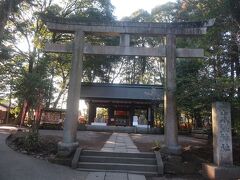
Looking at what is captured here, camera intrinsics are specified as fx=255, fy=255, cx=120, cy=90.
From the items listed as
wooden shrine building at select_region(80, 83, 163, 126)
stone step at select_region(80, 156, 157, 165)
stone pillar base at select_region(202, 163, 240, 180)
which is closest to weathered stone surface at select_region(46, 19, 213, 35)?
stone step at select_region(80, 156, 157, 165)

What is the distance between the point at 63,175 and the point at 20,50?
20.0 meters

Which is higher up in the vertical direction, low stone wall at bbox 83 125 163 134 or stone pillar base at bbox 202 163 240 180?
low stone wall at bbox 83 125 163 134

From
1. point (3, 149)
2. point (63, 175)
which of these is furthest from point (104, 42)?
point (63, 175)

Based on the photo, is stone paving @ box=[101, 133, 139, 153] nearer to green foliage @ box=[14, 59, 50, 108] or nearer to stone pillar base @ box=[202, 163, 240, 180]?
stone pillar base @ box=[202, 163, 240, 180]

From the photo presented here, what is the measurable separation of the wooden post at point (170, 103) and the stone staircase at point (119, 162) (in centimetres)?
87

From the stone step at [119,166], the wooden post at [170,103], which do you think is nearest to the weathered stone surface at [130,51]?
the wooden post at [170,103]

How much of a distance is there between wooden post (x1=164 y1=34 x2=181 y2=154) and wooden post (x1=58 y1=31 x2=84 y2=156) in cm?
374

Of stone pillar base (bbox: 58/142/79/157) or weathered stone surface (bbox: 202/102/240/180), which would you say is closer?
weathered stone surface (bbox: 202/102/240/180)

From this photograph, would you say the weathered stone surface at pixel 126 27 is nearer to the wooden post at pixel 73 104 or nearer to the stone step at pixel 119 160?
the wooden post at pixel 73 104

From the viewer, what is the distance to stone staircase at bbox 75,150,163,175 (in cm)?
932

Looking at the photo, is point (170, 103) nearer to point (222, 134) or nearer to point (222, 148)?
point (222, 134)

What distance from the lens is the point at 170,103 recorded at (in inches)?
417

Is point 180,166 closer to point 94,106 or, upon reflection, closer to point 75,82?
point 75,82

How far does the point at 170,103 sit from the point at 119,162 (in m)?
3.16
